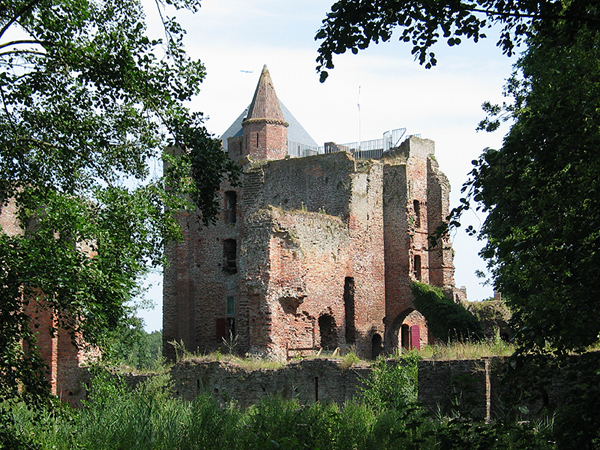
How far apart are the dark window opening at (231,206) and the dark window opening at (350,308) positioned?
297 inches

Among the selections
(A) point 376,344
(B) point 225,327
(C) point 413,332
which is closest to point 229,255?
(B) point 225,327

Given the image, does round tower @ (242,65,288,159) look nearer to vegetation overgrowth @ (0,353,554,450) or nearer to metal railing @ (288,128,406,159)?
metal railing @ (288,128,406,159)

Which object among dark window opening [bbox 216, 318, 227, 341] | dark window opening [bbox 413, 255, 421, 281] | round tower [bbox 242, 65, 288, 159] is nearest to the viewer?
dark window opening [bbox 413, 255, 421, 281]

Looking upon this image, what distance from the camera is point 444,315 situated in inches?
1076

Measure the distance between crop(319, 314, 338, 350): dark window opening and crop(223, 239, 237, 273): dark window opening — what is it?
7.25 metres

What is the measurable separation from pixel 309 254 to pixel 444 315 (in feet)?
19.8

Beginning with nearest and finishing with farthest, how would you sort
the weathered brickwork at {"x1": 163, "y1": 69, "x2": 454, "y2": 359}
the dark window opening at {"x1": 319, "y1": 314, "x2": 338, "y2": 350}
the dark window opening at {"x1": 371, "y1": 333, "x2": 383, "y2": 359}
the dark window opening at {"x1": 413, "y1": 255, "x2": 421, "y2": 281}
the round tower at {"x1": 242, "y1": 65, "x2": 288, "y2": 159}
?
the weathered brickwork at {"x1": 163, "y1": 69, "x2": 454, "y2": 359} < the dark window opening at {"x1": 319, "y1": 314, "x2": 338, "y2": 350} < the dark window opening at {"x1": 371, "y1": 333, "x2": 383, "y2": 359} < the dark window opening at {"x1": 413, "y1": 255, "x2": 421, "y2": 281} < the round tower at {"x1": 242, "y1": 65, "x2": 288, "y2": 159}

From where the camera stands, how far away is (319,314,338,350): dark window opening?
1028 inches

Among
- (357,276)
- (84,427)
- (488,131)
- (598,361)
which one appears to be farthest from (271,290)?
(598,361)

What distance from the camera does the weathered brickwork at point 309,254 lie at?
22969 millimetres

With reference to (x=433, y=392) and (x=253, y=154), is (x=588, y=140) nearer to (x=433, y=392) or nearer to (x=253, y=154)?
(x=433, y=392)

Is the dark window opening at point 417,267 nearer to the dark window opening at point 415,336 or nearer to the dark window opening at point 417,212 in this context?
the dark window opening at point 417,212

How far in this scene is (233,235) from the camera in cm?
3278

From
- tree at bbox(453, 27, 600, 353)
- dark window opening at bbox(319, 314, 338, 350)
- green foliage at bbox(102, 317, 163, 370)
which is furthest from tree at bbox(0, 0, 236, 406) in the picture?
dark window opening at bbox(319, 314, 338, 350)
